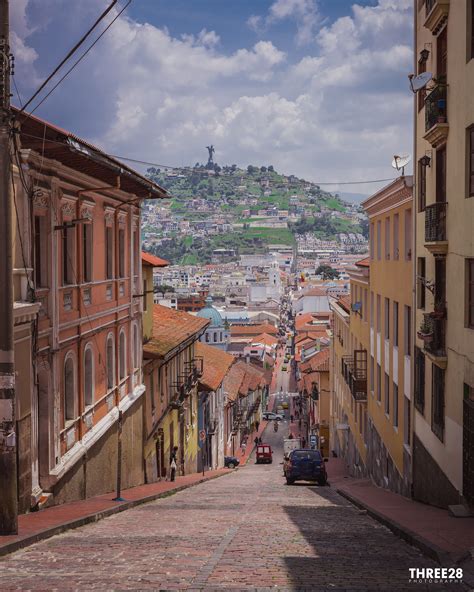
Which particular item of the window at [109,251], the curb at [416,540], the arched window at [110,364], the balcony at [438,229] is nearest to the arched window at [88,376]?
the arched window at [110,364]

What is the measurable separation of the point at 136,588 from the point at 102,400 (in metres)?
12.4

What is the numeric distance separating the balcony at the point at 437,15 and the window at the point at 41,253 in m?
8.50

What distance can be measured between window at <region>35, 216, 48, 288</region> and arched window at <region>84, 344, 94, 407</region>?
368 centimetres

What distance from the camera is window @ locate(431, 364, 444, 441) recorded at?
17141 millimetres

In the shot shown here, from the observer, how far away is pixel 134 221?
79.9 ft

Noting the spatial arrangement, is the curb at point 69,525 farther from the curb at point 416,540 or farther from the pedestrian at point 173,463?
the pedestrian at point 173,463

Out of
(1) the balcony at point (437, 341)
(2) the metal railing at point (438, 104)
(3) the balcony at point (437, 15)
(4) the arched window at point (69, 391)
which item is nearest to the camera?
(3) the balcony at point (437, 15)

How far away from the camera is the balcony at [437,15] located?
15602 millimetres

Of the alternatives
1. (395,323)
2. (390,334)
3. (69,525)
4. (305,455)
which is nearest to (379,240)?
(390,334)

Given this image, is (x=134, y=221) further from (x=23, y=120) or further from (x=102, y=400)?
(x=23, y=120)

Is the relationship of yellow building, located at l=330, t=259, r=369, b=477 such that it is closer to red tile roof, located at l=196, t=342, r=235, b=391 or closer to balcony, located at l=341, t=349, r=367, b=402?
balcony, located at l=341, t=349, r=367, b=402

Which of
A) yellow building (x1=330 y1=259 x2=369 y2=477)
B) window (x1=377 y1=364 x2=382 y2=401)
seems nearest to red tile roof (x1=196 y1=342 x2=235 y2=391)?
yellow building (x1=330 y1=259 x2=369 y2=477)

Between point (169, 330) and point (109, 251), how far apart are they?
406 inches

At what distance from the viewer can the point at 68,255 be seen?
16766mm
